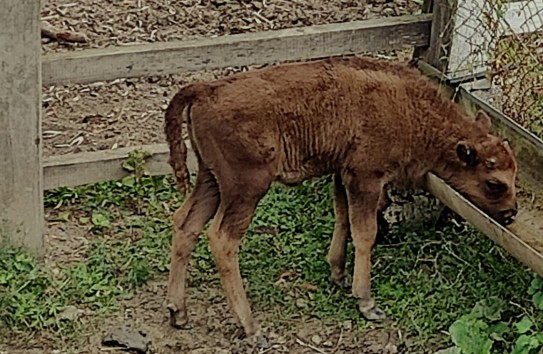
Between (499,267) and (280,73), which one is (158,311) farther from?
(499,267)

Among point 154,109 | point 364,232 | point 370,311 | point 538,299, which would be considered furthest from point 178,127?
point 154,109

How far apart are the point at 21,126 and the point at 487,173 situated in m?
2.26

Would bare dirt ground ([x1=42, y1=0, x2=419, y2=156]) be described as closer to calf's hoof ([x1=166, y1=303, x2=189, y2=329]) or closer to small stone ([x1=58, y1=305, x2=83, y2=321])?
small stone ([x1=58, y1=305, x2=83, y2=321])

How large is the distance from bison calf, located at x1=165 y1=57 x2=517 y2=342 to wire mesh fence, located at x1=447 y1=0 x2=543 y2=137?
1.75 ft

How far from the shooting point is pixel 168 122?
5.71 metres

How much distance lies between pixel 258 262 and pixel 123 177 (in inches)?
36.8

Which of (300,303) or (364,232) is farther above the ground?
(364,232)

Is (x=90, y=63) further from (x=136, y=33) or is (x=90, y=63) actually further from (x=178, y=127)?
(x=136, y=33)

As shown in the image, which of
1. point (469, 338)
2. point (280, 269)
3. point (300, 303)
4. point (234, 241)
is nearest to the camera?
point (469, 338)

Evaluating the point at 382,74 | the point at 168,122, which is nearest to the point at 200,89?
the point at 168,122

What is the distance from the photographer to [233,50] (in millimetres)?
6551

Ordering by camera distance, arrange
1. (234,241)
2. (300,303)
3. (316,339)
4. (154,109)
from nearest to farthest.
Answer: (234,241) → (316,339) → (300,303) → (154,109)

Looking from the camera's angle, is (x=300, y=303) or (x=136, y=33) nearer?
(x=300, y=303)

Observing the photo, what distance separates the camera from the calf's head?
6.07m
